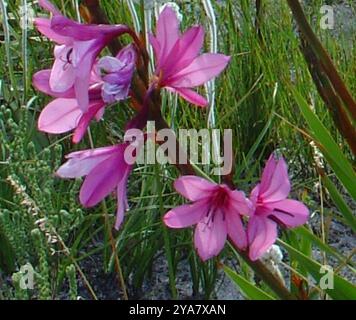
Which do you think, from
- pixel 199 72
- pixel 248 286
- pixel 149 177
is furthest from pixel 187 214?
pixel 149 177

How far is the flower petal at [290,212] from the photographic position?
75 centimetres

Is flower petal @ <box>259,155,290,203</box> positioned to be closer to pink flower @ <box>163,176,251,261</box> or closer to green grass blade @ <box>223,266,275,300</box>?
pink flower @ <box>163,176,251,261</box>

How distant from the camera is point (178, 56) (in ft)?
2.27

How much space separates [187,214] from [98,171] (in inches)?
3.8

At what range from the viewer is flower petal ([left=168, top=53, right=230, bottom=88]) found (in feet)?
2.23

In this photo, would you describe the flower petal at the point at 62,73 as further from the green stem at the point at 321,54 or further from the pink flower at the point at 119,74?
the green stem at the point at 321,54

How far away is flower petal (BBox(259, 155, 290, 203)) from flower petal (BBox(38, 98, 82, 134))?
164 millimetres

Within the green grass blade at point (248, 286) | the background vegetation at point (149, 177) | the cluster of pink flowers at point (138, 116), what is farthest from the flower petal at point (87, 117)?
the background vegetation at point (149, 177)

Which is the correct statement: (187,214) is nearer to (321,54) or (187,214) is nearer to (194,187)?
(194,187)

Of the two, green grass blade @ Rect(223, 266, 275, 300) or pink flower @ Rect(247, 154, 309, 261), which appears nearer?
pink flower @ Rect(247, 154, 309, 261)

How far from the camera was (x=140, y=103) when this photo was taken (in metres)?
0.65

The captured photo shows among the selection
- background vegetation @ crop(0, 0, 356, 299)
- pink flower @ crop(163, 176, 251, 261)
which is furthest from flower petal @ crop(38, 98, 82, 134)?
background vegetation @ crop(0, 0, 356, 299)
